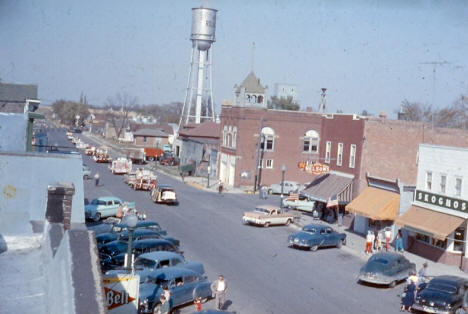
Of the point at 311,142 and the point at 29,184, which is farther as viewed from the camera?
the point at 311,142

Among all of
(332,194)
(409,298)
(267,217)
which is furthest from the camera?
(332,194)

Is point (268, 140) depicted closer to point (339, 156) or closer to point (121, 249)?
point (339, 156)

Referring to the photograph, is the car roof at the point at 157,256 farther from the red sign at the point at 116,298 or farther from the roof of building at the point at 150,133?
the roof of building at the point at 150,133

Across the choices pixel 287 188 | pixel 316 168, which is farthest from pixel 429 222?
pixel 287 188

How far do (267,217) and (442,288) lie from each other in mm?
17124

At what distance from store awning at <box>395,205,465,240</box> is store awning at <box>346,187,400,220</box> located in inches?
54.8

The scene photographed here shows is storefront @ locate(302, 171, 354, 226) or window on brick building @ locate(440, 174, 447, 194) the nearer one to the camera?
window on brick building @ locate(440, 174, 447, 194)

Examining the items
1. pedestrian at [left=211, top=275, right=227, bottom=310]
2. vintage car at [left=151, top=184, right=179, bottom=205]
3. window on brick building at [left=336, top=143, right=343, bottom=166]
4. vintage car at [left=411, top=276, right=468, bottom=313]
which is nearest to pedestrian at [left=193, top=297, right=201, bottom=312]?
pedestrian at [left=211, top=275, right=227, bottom=310]

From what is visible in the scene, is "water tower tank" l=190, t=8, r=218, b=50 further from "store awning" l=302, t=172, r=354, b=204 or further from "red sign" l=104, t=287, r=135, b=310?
"red sign" l=104, t=287, r=135, b=310

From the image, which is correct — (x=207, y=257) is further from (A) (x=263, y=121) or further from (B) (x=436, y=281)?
(A) (x=263, y=121)

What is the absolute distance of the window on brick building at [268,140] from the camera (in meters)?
61.5

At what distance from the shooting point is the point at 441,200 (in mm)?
31188

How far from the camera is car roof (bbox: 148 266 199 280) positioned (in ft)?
68.1

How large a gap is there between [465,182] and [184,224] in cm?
1622
